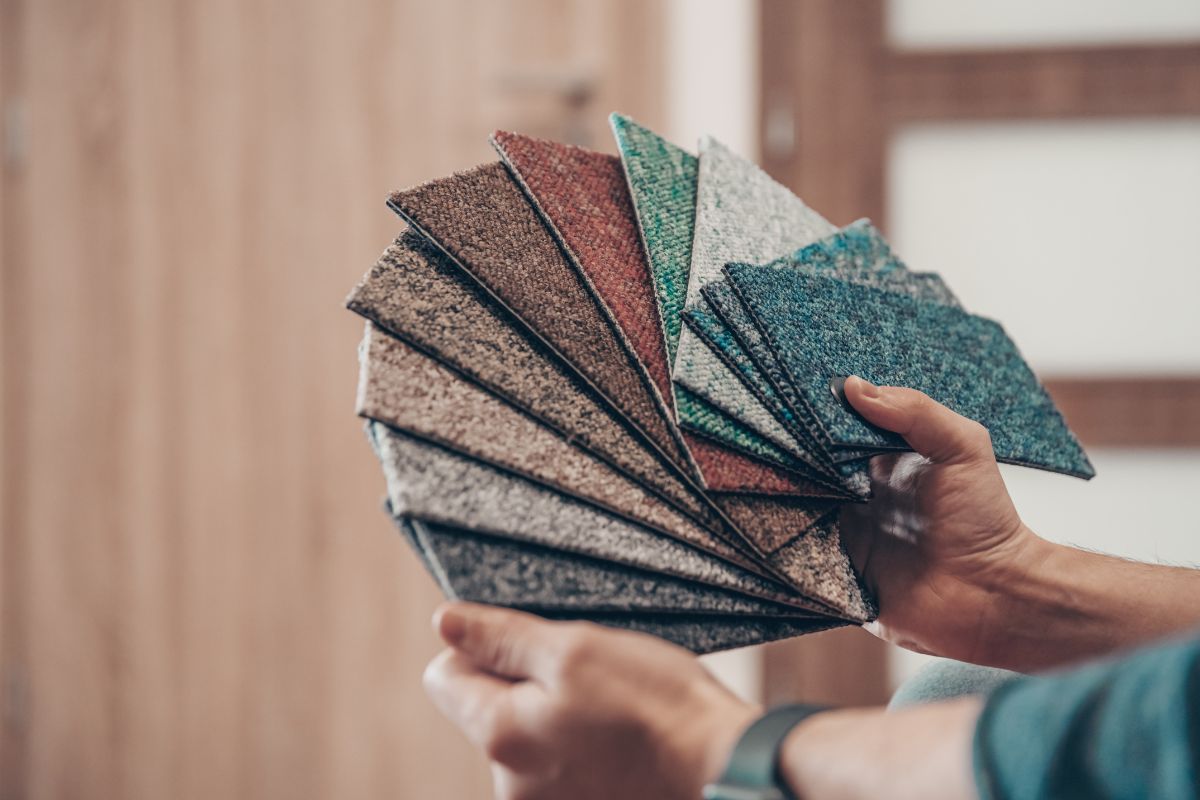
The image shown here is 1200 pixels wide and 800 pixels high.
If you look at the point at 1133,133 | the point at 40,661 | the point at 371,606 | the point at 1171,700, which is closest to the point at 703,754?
the point at 1171,700

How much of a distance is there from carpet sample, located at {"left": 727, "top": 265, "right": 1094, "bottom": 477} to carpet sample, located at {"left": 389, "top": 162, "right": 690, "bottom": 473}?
0.09m

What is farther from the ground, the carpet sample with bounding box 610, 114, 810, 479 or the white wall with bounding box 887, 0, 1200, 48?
the white wall with bounding box 887, 0, 1200, 48

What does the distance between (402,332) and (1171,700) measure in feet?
1.35

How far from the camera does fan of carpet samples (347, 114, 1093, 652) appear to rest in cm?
50

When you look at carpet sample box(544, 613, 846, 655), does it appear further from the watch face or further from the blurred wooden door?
the blurred wooden door

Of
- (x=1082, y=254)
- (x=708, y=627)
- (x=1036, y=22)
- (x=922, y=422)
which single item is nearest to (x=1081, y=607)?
(x=922, y=422)

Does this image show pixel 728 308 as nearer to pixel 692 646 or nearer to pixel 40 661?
pixel 692 646

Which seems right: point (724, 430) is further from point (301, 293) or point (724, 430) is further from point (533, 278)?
point (301, 293)

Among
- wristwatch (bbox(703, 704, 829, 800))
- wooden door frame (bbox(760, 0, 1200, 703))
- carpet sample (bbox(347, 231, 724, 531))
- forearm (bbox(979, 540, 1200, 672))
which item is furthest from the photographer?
wooden door frame (bbox(760, 0, 1200, 703))

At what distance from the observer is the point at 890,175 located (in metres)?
1.44

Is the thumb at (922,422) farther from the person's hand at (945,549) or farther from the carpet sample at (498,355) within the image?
the carpet sample at (498,355)

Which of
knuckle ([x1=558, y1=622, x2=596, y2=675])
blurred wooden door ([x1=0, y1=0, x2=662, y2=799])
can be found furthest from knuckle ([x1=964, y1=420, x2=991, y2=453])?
blurred wooden door ([x1=0, y1=0, x2=662, y2=799])

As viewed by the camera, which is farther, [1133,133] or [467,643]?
[1133,133]

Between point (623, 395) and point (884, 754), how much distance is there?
0.80ft
